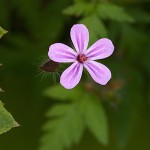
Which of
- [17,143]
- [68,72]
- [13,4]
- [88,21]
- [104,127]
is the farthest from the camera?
[17,143]

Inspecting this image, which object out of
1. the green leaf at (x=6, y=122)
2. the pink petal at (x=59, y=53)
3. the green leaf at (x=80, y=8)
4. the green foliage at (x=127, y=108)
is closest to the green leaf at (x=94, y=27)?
the green leaf at (x=80, y=8)

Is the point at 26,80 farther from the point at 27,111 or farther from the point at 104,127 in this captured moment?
the point at 104,127

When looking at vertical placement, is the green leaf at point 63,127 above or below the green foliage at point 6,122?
below

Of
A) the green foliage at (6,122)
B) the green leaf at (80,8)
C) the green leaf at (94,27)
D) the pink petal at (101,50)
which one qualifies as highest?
the green leaf at (80,8)

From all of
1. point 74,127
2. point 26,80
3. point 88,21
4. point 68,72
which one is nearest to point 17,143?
point 26,80

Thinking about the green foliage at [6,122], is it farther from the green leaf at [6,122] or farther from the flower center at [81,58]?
the flower center at [81,58]

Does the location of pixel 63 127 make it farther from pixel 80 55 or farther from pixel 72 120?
pixel 80 55
